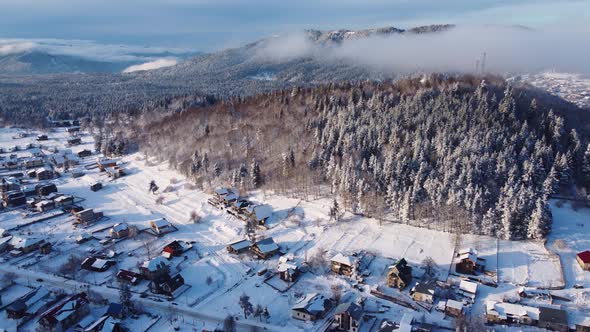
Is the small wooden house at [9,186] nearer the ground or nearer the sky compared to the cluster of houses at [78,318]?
nearer the sky

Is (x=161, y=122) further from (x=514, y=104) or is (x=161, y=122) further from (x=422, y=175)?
(x=514, y=104)

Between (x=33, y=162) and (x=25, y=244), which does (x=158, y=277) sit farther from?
(x=33, y=162)

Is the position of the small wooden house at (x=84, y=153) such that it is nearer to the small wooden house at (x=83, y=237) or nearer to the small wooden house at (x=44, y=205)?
the small wooden house at (x=44, y=205)

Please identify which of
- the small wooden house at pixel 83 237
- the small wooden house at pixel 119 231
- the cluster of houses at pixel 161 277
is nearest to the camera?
the cluster of houses at pixel 161 277

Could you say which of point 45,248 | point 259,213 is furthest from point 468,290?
point 45,248

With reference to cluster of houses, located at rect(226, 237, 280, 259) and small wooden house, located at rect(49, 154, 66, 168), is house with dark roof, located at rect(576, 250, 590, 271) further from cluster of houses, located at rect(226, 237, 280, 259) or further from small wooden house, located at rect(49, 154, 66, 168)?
small wooden house, located at rect(49, 154, 66, 168)

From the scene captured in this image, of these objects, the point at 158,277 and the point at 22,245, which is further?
Result: the point at 22,245

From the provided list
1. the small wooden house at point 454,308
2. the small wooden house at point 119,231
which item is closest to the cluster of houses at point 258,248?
the small wooden house at point 119,231
